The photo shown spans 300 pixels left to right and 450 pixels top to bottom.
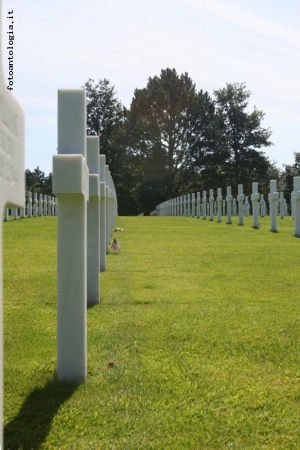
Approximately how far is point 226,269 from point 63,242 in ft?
18.1

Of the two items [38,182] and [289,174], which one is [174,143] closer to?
[289,174]

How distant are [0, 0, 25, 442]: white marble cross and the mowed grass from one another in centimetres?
152

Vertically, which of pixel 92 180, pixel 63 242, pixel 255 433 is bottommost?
pixel 255 433

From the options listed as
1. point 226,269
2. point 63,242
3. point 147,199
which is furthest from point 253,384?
point 147,199

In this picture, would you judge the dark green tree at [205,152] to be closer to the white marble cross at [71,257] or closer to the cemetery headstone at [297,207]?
the cemetery headstone at [297,207]

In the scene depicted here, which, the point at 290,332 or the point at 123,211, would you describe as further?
the point at 123,211

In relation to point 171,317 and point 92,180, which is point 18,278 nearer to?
point 92,180

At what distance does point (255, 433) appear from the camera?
9.52 ft

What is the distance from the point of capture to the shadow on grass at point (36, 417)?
274 cm

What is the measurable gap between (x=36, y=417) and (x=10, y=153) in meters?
1.87

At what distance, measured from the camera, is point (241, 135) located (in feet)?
214

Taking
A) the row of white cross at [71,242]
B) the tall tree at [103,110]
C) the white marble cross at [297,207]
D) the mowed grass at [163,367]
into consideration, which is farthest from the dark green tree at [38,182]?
the row of white cross at [71,242]

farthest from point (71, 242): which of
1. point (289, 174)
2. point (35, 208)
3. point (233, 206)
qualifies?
point (289, 174)

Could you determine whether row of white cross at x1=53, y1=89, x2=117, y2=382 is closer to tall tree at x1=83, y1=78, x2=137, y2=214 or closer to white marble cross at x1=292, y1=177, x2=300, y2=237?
white marble cross at x1=292, y1=177, x2=300, y2=237
